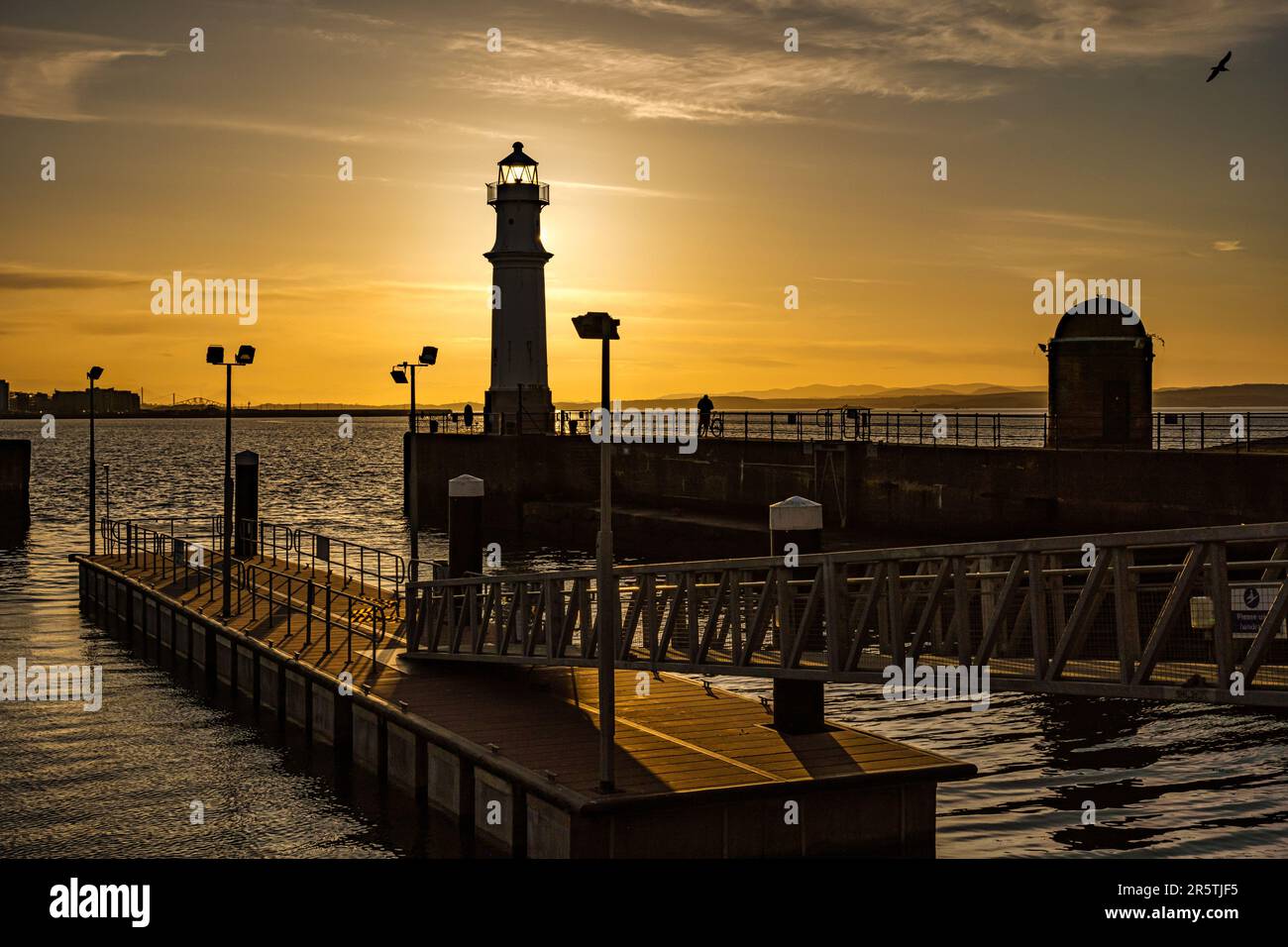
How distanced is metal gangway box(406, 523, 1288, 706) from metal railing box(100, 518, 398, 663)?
2.90 m

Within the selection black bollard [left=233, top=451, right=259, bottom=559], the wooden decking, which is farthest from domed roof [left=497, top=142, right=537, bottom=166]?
the wooden decking

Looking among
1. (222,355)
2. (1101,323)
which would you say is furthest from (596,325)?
(1101,323)

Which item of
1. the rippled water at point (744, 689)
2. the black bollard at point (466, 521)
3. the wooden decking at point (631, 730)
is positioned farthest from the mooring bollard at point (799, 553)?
the black bollard at point (466, 521)

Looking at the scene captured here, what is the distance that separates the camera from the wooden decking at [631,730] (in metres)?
14.5

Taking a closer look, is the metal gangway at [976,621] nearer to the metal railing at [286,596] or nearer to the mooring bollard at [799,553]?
the mooring bollard at [799,553]

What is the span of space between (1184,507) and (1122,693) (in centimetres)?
2585

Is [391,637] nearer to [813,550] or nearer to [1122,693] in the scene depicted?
[813,550]

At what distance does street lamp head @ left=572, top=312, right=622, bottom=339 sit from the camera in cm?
1358

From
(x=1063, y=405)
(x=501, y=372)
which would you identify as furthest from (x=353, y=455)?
(x=1063, y=405)

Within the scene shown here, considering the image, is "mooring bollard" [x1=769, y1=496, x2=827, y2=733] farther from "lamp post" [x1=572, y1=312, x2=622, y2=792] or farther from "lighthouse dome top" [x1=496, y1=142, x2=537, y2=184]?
"lighthouse dome top" [x1=496, y1=142, x2=537, y2=184]

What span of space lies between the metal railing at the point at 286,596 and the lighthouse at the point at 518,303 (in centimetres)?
2528

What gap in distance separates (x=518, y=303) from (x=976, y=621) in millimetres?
44638
